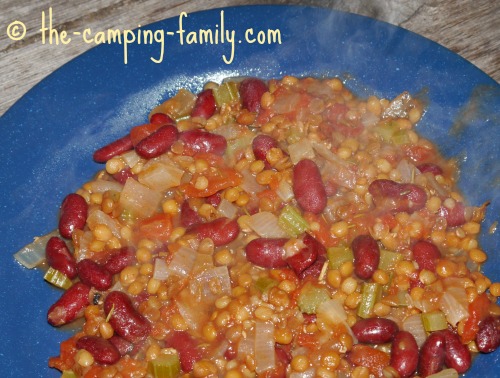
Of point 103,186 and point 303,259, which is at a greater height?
point 103,186

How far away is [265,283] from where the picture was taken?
356 centimetres

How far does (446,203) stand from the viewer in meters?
3.81

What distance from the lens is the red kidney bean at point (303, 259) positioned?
3459 mm

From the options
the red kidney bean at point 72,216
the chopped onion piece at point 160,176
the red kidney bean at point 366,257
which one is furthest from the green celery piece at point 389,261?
the red kidney bean at point 72,216

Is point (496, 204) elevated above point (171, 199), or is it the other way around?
point (171, 199)

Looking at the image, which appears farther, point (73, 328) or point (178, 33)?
point (178, 33)

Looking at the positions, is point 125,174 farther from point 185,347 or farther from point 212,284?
point 185,347

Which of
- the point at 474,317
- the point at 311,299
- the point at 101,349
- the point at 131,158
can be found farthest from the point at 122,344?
the point at 474,317

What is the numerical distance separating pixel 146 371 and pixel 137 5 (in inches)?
114

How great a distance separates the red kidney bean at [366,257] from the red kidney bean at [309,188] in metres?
0.31

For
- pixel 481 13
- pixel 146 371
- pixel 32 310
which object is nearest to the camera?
pixel 146 371

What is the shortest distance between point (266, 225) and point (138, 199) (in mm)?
783

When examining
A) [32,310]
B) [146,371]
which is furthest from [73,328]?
[146,371]

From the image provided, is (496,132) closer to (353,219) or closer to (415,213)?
(415,213)
